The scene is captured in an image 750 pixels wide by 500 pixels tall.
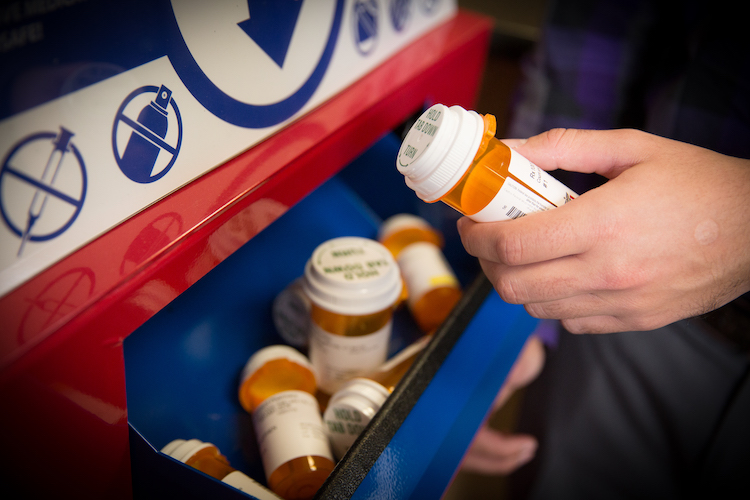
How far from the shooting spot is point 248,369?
774 mm

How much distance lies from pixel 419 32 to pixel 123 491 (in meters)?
0.98

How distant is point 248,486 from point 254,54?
0.58m

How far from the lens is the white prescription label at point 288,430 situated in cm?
64

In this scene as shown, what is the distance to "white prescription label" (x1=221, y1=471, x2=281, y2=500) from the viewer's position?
577mm

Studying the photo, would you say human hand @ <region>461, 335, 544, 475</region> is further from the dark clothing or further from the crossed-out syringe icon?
the crossed-out syringe icon

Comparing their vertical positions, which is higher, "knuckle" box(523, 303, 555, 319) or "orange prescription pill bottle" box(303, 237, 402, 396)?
"knuckle" box(523, 303, 555, 319)

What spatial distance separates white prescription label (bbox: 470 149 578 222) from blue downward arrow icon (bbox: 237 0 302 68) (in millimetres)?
368

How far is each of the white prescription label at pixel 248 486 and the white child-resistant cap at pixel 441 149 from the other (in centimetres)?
44

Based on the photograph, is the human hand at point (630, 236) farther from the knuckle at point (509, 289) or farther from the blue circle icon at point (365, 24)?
the blue circle icon at point (365, 24)

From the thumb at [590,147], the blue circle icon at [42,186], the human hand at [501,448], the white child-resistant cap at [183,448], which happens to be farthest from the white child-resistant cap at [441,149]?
the human hand at [501,448]

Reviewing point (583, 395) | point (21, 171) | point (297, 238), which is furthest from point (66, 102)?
point (583, 395)

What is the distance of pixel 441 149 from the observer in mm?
517

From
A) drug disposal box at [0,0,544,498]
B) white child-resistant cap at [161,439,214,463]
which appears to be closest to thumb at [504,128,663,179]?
drug disposal box at [0,0,544,498]

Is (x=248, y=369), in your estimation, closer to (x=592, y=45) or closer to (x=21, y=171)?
(x=21, y=171)
